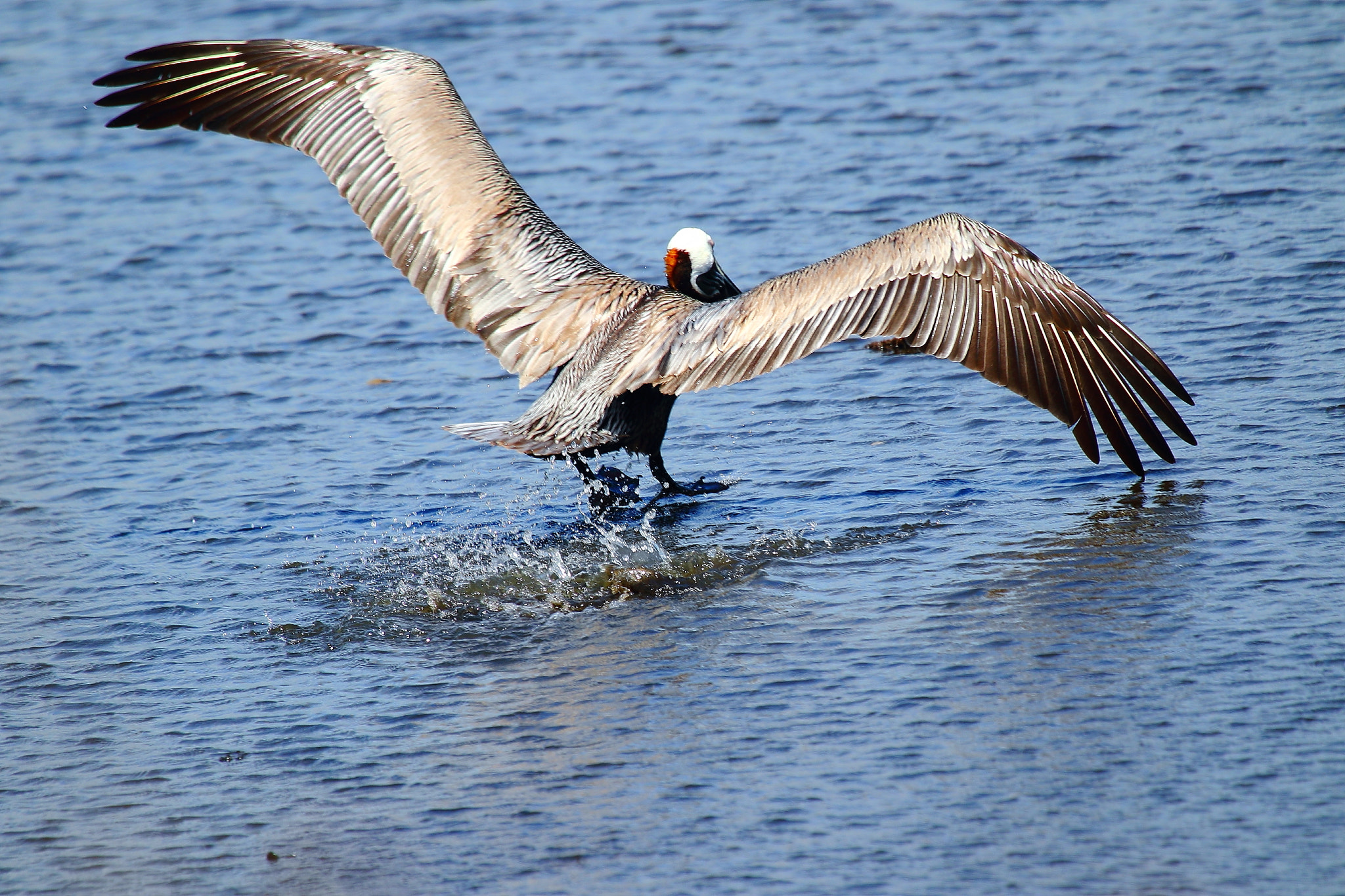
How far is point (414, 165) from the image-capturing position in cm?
699

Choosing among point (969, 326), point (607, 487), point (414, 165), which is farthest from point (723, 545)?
point (414, 165)

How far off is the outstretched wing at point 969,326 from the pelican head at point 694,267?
2.36ft

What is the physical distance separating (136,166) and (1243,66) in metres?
8.40

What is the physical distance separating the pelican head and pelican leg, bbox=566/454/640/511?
2.87 ft

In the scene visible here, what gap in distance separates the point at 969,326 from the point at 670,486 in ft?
4.91

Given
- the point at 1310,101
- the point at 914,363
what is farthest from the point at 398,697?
the point at 1310,101

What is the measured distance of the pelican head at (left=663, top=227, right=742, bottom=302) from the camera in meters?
6.70

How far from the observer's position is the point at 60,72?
45.8 feet

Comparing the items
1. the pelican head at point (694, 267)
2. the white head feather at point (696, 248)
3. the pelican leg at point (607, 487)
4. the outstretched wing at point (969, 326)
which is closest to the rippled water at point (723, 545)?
the pelican leg at point (607, 487)

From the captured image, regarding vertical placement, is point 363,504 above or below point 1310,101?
below

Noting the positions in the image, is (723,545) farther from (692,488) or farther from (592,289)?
(592,289)

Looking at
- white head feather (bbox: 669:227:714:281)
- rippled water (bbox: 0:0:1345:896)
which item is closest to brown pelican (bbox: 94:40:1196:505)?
white head feather (bbox: 669:227:714:281)

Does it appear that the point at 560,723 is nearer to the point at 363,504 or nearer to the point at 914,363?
the point at 363,504

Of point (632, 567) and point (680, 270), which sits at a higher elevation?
point (680, 270)
